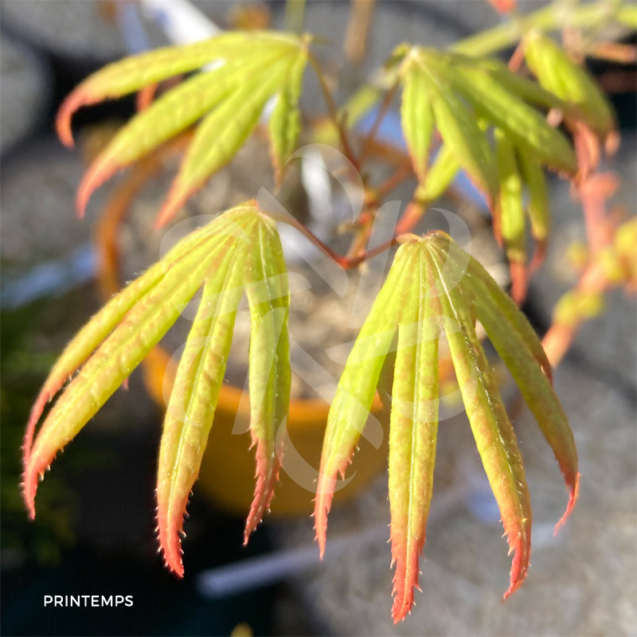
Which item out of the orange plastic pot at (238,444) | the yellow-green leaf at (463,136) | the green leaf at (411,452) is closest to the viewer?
the green leaf at (411,452)

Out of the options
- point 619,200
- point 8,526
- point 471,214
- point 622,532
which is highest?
point 471,214

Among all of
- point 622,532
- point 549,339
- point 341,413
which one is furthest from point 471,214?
point 341,413

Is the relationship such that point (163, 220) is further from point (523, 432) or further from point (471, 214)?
point (523, 432)

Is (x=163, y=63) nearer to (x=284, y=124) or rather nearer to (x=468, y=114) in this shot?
(x=284, y=124)

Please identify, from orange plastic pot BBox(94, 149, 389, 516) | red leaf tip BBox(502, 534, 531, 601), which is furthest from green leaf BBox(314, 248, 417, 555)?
orange plastic pot BBox(94, 149, 389, 516)

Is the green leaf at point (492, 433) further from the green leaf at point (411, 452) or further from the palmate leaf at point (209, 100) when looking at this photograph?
the palmate leaf at point (209, 100)

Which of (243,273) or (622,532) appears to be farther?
(622,532)

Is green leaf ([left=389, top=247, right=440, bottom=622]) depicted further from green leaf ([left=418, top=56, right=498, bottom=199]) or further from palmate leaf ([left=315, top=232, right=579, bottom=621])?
green leaf ([left=418, top=56, right=498, bottom=199])

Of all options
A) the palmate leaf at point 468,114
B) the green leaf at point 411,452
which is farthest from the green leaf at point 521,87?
the green leaf at point 411,452
